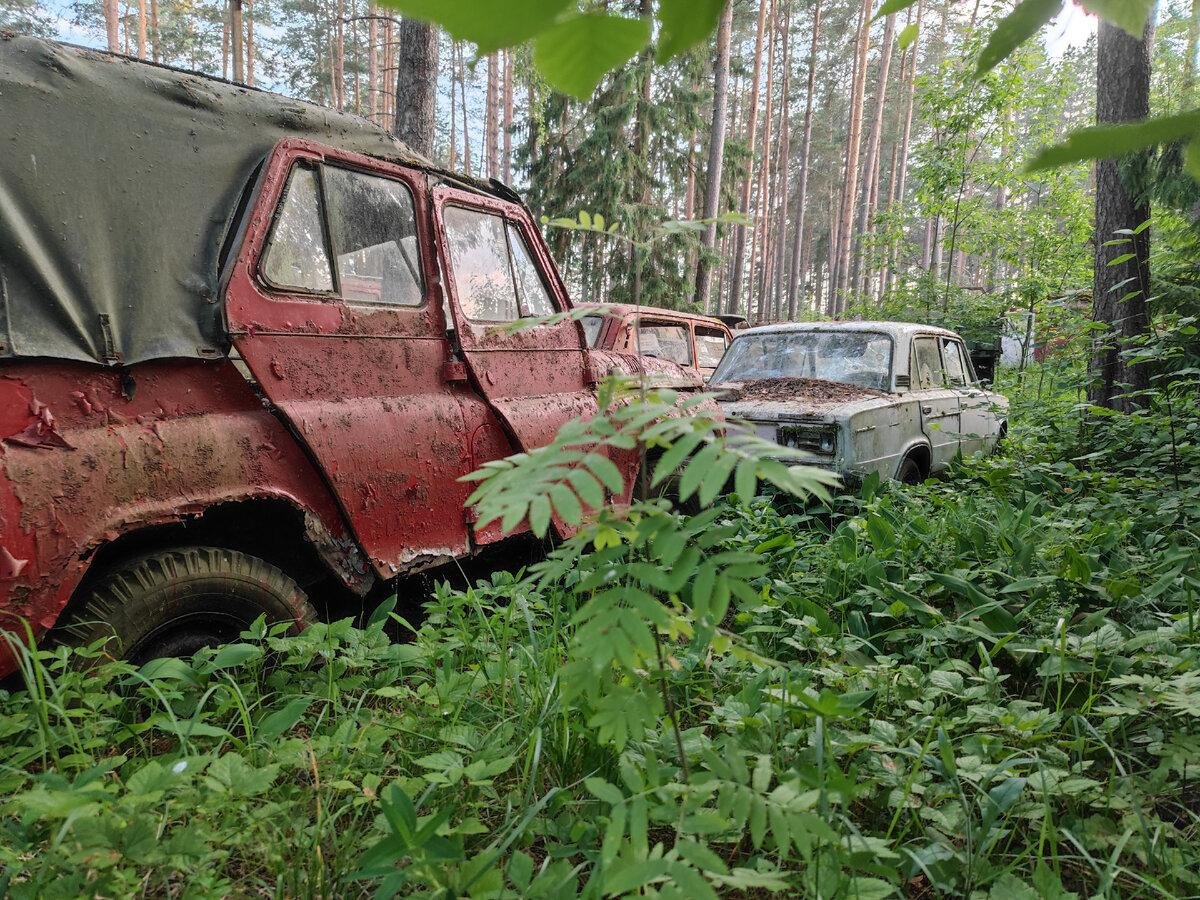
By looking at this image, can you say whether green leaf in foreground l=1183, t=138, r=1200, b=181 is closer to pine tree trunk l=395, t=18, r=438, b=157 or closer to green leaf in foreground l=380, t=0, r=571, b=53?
green leaf in foreground l=380, t=0, r=571, b=53

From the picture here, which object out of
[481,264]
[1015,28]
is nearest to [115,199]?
[481,264]

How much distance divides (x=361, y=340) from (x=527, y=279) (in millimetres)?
1086

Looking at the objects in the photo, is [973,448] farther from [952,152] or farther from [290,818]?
[952,152]

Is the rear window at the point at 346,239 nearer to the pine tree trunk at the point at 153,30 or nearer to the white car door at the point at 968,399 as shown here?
the white car door at the point at 968,399

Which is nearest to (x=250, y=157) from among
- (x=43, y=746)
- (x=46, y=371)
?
(x=46, y=371)

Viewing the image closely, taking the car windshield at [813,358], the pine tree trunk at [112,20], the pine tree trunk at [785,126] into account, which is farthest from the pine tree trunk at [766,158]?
the pine tree trunk at [112,20]

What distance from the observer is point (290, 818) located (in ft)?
5.40

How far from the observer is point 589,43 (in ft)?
2.01

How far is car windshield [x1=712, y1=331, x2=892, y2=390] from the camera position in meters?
5.79

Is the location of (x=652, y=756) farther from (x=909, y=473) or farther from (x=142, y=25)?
(x=142, y=25)

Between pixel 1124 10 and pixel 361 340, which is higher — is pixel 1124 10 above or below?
above

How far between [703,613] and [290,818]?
1.17 metres

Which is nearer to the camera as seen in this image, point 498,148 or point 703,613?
point 703,613

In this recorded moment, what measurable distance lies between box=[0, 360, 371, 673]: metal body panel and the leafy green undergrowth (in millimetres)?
322
